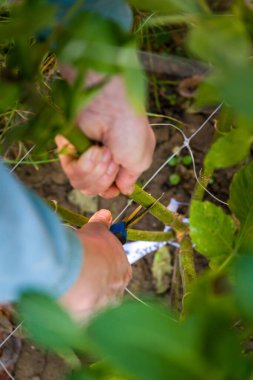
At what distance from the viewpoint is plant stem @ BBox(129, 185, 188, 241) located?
1.08 m

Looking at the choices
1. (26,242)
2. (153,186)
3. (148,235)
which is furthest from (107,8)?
(153,186)

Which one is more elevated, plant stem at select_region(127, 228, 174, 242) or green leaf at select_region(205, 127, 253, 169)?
green leaf at select_region(205, 127, 253, 169)

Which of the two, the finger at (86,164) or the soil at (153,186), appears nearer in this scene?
the finger at (86,164)

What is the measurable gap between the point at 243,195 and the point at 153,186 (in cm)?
86

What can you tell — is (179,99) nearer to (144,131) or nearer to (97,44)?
(144,131)

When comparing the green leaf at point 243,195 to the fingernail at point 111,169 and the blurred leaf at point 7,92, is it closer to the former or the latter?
the fingernail at point 111,169

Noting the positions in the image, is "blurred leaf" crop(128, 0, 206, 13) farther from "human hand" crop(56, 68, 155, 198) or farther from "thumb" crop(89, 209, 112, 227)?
"thumb" crop(89, 209, 112, 227)

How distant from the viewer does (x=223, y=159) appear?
59cm

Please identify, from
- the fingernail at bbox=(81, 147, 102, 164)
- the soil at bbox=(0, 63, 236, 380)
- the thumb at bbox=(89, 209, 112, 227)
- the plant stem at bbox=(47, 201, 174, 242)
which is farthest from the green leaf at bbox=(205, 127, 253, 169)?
the soil at bbox=(0, 63, 236, 380)

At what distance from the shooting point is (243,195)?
0.83 m

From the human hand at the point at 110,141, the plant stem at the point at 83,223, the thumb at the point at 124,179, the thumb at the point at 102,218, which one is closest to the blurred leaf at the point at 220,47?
the human hand at the point at 110,141

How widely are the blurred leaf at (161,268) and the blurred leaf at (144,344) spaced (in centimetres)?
123

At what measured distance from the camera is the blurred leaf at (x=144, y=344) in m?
0.39

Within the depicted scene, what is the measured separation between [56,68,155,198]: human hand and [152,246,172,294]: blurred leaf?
2.82ft
